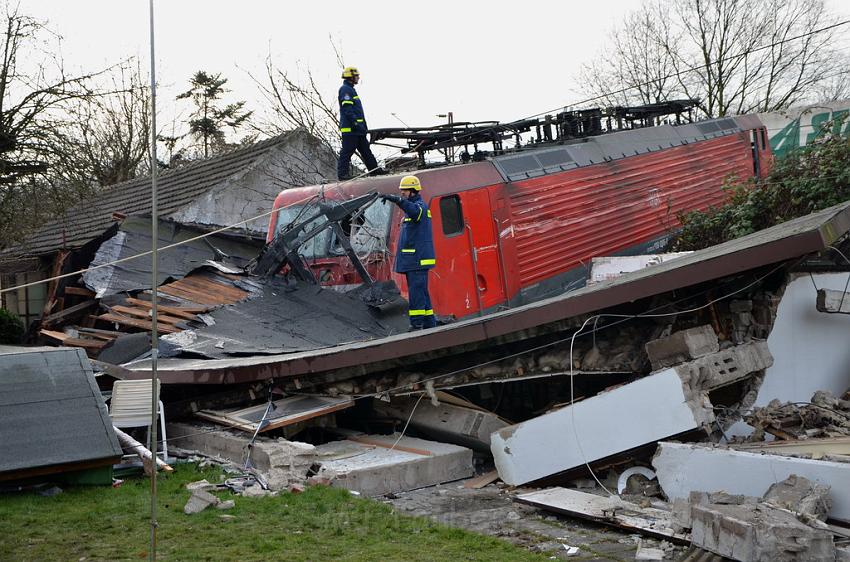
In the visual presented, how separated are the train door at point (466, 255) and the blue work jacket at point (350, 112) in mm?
2529

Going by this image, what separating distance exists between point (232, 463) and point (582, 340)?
3.47m

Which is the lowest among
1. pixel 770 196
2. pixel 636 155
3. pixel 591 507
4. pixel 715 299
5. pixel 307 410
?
pixel 591 507

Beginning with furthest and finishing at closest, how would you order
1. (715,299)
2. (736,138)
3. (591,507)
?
1. (736,138)
2. (715,299)
3. (591,507)

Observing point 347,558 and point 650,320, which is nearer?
point 347,558

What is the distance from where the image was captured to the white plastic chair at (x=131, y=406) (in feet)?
29.0

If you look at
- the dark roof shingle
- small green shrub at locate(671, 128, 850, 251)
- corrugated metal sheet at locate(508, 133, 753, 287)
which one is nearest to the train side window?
corrugated metal sheet at locate(508, 133, 753, 287)

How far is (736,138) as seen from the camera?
17.8 metres

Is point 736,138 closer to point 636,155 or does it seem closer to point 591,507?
point 636,155

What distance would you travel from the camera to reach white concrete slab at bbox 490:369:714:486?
7309 millimetres

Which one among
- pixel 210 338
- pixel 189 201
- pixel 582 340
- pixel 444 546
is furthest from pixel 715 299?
pixel 189 201

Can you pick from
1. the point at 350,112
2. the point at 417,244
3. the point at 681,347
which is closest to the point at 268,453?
the point at 417,244

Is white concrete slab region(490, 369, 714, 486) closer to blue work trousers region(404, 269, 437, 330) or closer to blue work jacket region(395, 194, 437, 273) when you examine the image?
blue work trousers region(404, 269, 437, 330)

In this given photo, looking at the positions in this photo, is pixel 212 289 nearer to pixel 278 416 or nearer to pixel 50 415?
pixel 278 416

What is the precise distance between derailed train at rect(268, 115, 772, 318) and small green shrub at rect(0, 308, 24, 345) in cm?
1075
